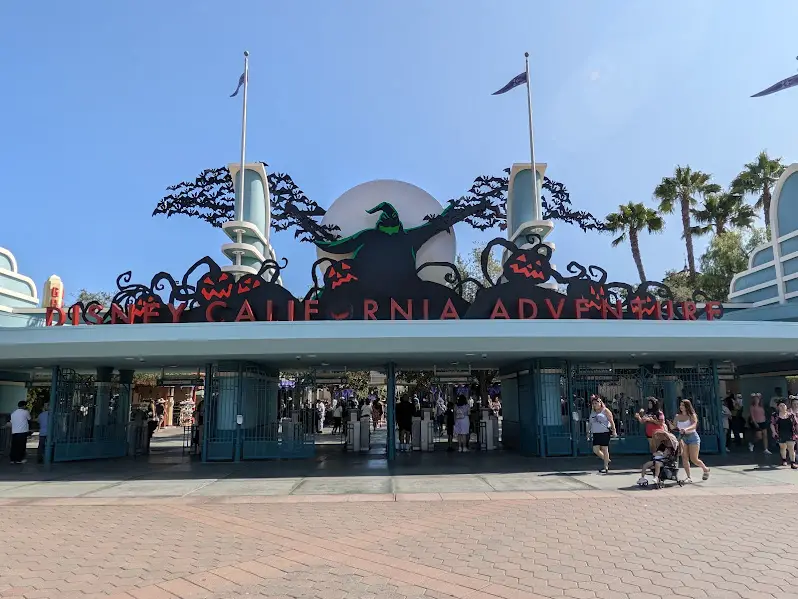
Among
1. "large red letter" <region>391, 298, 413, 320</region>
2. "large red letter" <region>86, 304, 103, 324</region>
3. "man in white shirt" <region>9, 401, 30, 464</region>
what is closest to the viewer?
"man in white shirt" <region>9, 401, 30, 464</region>

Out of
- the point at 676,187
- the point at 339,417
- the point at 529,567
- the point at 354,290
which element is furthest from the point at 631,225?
the point at 529,567

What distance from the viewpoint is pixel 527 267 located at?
653 inches

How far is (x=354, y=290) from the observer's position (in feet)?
54.9

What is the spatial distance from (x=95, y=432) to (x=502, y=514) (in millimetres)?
13434

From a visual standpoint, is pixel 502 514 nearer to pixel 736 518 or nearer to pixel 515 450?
pixel 736 518

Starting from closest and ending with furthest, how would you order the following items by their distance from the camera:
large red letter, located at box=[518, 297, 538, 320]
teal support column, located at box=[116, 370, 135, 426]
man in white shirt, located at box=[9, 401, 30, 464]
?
man in white shirt, located at box=[9, 401, 30, 464]
large red letter, located at box=[518, 297, 538, 320]
teal support column, located at box=[116, 370, 135, 426]

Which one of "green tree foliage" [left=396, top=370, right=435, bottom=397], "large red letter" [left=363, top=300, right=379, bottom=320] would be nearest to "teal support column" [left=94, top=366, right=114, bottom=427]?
"large red letter" [left=363, top=300, right=379, bottom=320]

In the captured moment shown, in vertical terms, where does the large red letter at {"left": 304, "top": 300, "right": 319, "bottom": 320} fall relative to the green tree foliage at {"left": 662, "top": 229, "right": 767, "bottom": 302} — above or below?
below

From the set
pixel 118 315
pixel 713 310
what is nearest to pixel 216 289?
pixel 118 315

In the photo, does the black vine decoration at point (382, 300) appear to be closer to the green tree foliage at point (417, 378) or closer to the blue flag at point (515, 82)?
the blue flag at point (515, 82)

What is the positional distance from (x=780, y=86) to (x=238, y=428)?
1845 centimetres

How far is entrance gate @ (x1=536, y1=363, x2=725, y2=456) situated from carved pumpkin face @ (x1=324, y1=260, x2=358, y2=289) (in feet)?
18.7

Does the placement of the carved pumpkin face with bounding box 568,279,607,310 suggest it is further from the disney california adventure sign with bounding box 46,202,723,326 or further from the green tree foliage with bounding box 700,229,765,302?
the green tree foliage with bounding box 700,229,765,302

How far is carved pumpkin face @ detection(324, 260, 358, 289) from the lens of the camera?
16.7 m
